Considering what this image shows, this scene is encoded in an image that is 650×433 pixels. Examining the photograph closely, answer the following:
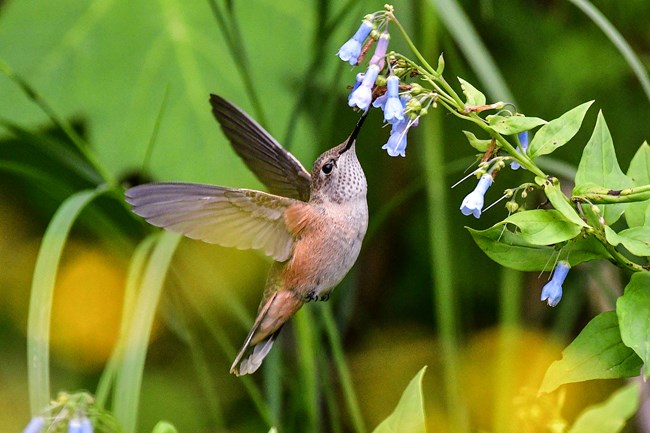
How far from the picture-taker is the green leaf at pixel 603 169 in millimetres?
1286

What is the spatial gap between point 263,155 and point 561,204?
630 millimetres

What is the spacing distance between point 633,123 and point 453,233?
0.72m

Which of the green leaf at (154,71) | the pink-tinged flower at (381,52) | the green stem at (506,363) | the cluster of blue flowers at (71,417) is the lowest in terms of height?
the green stem at (506,363)

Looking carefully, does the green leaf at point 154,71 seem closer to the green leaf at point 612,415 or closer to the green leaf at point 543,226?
the green leaf at point 543,226

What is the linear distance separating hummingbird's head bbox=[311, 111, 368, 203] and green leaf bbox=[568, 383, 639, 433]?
1.56 ft

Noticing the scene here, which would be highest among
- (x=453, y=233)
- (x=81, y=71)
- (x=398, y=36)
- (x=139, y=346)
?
(x=81, y=71)

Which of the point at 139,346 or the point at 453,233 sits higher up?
the point at 139,346

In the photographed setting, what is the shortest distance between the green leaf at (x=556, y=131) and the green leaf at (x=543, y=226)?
0.10 metres

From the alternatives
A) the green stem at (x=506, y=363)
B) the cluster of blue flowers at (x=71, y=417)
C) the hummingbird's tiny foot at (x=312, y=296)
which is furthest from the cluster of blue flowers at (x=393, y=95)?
the green stem at (x=506, y=363)

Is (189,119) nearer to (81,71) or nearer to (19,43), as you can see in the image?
(81,71)

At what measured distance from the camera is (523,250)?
51.6 inches

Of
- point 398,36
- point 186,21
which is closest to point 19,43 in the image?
point 186,21

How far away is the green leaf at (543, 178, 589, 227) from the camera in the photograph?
1135 millimetres

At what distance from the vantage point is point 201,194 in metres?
1.38
